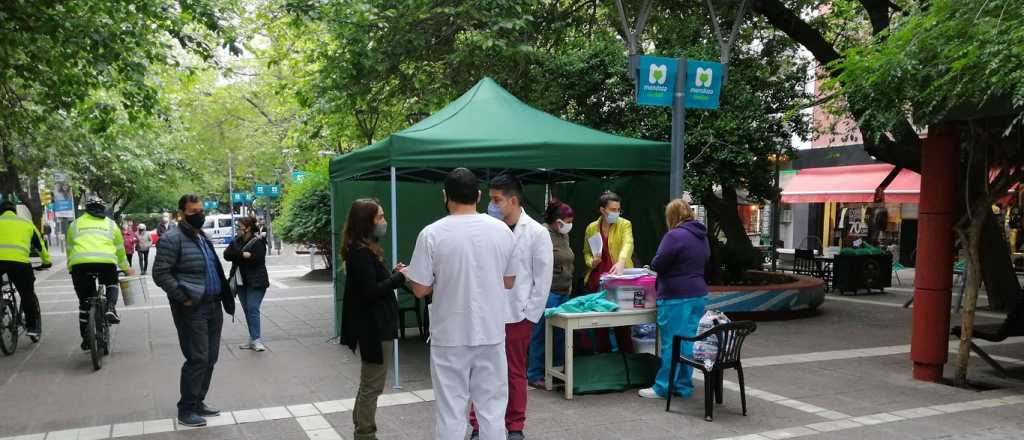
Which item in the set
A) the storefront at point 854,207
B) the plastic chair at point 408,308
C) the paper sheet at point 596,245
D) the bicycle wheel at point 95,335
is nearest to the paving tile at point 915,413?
the paper sheet at point 596,245

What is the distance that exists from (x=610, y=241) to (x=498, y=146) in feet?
4.54

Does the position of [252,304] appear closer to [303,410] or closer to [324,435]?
[303,410]

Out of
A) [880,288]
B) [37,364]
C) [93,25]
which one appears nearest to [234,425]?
[37,364]

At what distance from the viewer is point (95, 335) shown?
291 inches

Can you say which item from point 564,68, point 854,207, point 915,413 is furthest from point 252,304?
point 854,207

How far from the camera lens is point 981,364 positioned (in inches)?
306

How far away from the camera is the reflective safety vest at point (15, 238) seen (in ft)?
27.2

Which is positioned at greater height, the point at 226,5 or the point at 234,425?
the point at 226,5

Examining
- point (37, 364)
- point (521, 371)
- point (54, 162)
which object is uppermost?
point (54, 162)

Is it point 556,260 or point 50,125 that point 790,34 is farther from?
point 50,125

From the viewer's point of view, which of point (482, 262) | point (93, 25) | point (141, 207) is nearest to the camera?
point (482, 262)

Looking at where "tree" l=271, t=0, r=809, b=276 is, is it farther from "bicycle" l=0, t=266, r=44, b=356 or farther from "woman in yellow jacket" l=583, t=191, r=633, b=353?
"bicycle" l=0, t=266, r=44, b=356

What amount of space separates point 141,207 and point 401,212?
65519mm

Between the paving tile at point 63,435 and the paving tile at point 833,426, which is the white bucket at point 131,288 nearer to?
the paving tile at point 63,435
